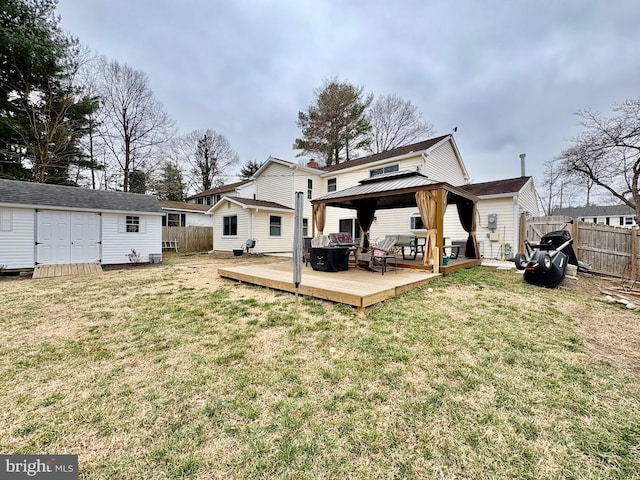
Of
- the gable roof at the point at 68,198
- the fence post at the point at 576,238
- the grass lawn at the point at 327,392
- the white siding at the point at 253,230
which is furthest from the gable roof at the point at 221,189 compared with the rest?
the fence post at the point at 576,238

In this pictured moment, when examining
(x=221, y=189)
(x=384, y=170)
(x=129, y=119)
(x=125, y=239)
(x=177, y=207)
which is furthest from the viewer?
(x=221, y=189)

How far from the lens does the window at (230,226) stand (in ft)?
48.4

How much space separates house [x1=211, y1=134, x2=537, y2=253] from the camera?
1238cm

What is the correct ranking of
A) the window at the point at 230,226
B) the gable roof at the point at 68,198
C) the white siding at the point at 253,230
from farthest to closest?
1. the window at the point at 230,226
2. the white siding at the point at 253,230
3. the gable roof at the point at 68,198

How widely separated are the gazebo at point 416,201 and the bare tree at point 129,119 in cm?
1630

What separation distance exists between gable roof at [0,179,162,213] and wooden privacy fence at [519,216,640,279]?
49.4 feet

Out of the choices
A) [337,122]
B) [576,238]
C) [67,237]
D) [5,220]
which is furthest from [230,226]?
[576,238]

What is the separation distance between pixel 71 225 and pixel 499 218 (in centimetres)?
1713

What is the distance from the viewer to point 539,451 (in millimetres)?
1587

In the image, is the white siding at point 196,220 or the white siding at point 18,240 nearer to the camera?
the white siding at point 18,240

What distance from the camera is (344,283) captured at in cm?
529

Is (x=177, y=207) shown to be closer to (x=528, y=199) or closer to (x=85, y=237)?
(x=85, y=237)

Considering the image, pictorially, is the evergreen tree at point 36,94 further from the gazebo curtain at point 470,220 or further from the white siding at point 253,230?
the gazebo curtain at point 470,220

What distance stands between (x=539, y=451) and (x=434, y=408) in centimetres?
62
